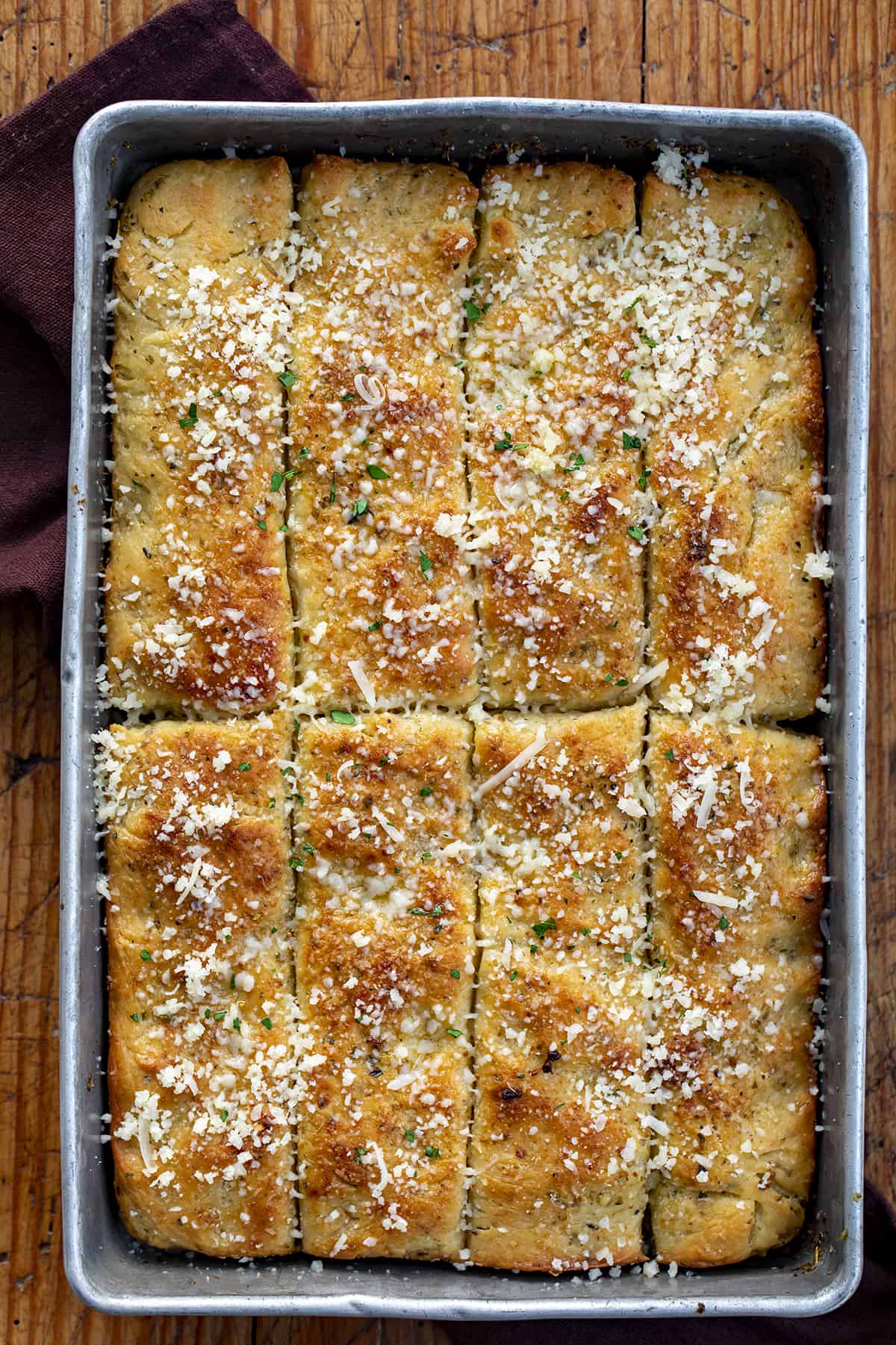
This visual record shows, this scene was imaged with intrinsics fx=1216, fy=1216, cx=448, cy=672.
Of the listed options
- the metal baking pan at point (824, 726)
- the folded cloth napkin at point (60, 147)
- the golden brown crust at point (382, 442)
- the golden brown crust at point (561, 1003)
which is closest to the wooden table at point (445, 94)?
the folded cloth napkin at point (60, 147)

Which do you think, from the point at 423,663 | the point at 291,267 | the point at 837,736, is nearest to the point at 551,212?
the point at 291,267

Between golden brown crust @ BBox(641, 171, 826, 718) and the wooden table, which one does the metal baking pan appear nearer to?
golden brown crust @ BBox(641, 171, 826, 718)

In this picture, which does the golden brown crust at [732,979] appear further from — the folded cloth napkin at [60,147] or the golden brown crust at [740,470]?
the folded cloth napkin at [60,147]

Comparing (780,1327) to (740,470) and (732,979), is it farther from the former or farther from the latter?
(740,470)

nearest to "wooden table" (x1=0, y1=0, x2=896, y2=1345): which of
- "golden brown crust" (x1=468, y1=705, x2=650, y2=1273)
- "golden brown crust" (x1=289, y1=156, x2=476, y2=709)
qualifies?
"golden brown crust" (x1=289, y1=156, x2=476, y2=709)

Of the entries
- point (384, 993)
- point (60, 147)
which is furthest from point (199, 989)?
point (60, 147)

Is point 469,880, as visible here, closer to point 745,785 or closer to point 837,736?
point 745,785
